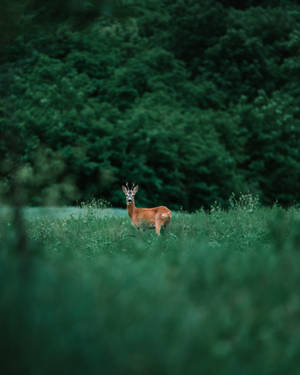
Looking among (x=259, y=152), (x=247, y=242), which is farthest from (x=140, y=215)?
(x=259, y=152)

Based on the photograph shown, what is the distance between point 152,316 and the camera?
306cm

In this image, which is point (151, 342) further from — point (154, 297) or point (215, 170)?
point (215, 170)

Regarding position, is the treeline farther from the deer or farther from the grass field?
the grass field

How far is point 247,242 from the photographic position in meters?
8.83

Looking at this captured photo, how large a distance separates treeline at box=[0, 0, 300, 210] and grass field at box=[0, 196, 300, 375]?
13.7 m

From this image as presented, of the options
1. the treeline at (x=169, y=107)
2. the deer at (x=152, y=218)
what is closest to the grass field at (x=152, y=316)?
the deer at (x=152, y=218)

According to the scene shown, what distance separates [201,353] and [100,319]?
1.69 ft

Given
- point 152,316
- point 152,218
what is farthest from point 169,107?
point 152,316

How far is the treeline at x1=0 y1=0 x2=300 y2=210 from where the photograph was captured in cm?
2003

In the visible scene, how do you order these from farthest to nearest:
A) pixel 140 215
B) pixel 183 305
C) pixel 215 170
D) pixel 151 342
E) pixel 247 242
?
1. pixel 215 170
2. pixel 140 215
3. pixel 247 242
4. pixel 183 305
5. pixel 151 342

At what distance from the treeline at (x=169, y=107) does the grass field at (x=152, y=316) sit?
45.1ft

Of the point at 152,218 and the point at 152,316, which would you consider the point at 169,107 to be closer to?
the point at 152,218

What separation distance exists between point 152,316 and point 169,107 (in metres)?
19.5

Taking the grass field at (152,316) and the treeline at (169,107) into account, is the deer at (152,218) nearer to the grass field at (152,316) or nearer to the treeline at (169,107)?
the grass field at (152,316)
